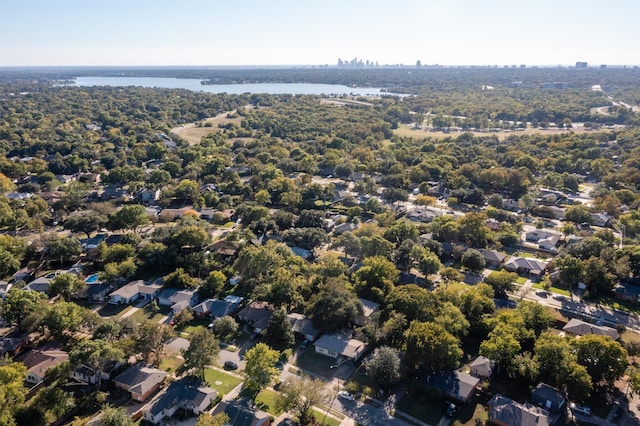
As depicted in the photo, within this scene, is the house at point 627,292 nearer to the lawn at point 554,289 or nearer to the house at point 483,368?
the lawn at point 554,289

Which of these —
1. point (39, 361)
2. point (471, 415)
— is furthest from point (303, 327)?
point (39, 361)

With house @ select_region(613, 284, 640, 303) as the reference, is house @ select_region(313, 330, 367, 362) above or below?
above

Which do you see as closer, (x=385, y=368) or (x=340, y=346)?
(x=385, y=368)

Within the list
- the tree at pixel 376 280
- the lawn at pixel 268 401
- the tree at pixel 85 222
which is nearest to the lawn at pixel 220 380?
the lawn at pixel 268 401

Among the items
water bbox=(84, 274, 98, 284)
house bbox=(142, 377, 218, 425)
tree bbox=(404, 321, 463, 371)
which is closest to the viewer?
house bbox=(142, 377, 218, 425)

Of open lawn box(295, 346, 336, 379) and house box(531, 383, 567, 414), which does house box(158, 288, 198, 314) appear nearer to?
open lawn box(295, 346, 336, 379)

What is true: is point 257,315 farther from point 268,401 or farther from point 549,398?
point 549,398

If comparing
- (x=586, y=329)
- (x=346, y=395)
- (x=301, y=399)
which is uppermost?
(x=301, y=399)

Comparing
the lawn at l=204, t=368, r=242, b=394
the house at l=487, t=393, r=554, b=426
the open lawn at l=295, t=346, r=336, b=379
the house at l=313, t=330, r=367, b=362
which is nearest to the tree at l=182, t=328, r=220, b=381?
the lawn at l=204, t=368, r=242, b=394

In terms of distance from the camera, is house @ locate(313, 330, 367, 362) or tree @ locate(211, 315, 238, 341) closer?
house @ locate(313, 330, 367, 362)
